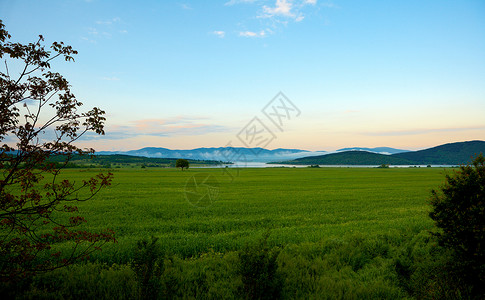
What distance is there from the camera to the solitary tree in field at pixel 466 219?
6016 millimetres

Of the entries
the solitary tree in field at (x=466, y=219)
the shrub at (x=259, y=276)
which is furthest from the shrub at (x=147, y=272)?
the solitary tree in field at (x=466, y=219)

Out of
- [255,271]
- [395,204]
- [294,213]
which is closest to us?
[255,271]

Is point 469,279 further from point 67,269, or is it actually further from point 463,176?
point 67,269

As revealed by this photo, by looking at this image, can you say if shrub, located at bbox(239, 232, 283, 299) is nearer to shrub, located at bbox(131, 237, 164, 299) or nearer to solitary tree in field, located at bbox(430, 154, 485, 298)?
shrub, located at bbox(131, 237, 164, 299)

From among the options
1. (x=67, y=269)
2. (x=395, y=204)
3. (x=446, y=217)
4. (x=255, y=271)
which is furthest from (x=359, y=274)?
(x=395, y=204)

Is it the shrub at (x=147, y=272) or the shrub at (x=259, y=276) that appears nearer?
the shrub at (x=147, y=272)

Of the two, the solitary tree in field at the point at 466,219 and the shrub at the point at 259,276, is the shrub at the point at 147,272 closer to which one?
the shrub at the point at 259,276

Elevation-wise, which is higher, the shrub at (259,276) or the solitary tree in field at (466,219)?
the solitary tree in field at (466,219)

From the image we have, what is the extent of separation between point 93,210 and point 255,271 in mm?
19478

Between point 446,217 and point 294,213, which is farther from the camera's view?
point 294,213

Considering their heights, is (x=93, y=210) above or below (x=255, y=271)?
A: below

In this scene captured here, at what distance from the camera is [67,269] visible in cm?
762

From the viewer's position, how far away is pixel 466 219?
247 inches

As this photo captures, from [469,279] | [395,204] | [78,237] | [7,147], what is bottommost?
[395,204]
